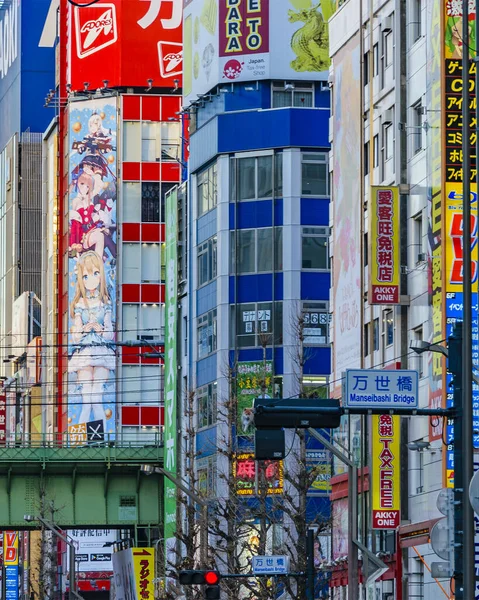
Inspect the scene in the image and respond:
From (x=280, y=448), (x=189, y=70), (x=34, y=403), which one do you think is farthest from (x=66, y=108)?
(x=280, y=448)

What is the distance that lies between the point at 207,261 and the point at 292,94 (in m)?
9.08

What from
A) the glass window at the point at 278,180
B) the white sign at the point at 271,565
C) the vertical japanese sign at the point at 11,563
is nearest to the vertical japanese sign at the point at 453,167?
the white sign at the point at 271,565

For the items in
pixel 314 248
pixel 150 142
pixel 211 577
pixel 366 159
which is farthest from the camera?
pixel 150 142

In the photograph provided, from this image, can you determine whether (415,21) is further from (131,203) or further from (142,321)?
(142,321)

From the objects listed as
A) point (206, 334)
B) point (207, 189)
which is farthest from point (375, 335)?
point (207, 189)

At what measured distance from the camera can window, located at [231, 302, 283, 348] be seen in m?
85.2

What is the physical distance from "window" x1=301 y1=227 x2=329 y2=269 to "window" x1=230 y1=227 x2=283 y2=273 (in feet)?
3.93

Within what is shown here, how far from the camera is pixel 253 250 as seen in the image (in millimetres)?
87375

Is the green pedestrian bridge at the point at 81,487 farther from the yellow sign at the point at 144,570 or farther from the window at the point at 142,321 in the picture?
the window at the point at 142,321

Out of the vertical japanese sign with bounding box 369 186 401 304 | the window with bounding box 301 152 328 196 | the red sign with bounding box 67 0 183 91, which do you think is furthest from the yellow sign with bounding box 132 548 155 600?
the red sign with bounding box 67 0 183 91

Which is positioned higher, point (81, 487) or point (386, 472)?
point (386, 472)

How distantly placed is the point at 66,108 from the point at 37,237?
31933 millimetres

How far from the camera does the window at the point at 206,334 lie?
88.7m

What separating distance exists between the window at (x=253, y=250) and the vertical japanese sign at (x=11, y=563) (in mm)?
73569
